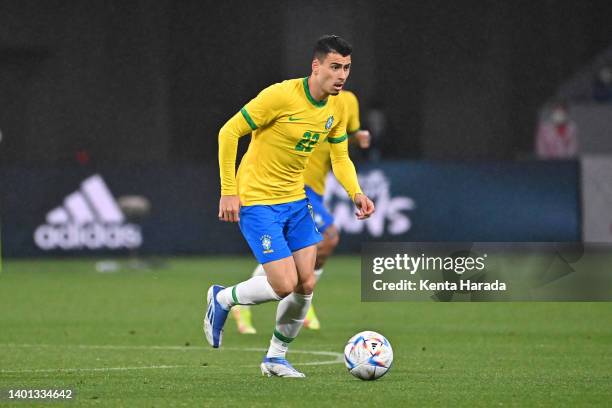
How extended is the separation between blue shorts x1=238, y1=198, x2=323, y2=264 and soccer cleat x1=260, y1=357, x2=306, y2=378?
659mm

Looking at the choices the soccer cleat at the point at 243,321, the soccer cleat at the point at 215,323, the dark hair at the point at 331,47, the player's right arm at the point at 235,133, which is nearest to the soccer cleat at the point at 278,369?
the soccer cleat at the point at 215,323

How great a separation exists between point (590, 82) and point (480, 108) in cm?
276

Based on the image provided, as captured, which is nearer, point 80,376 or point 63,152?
point 80,376

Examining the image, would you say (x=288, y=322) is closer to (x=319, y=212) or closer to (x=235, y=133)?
(x=235, y=133)

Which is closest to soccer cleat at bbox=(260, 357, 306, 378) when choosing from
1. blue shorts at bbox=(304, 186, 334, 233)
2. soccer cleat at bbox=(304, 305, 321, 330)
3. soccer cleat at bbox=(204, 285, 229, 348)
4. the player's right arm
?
soccer cleat at bbox=(204, 285, 229, 348)

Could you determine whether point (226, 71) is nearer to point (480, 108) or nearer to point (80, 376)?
point (480, 108)

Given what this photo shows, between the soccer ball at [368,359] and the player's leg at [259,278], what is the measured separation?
58 cm

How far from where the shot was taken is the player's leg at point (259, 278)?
8.91 metres

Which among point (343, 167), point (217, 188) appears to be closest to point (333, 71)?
point (343, 167)

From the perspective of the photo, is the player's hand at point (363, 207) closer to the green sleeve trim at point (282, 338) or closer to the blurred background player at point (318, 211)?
the green sleeve trim at point (282, 338)

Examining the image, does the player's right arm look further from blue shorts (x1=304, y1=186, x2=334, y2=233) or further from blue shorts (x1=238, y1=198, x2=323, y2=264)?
blue shorts (x1=304, y1=186, x2=334, y2=233)

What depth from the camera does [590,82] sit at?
27.9 meters

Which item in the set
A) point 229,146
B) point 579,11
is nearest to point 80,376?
point 229,146

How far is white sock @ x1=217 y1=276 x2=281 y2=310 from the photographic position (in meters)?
8.98
